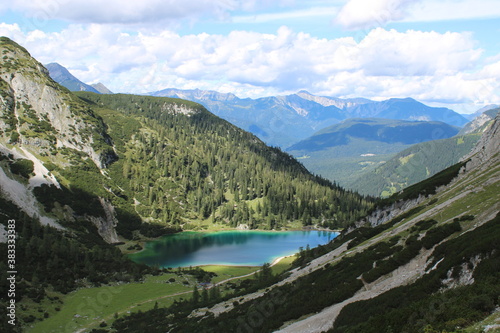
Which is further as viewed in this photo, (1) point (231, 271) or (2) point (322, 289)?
→ (1) point (231, 271)

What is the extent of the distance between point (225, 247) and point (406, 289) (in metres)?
131

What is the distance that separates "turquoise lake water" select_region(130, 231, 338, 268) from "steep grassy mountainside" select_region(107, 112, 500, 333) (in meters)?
71.3

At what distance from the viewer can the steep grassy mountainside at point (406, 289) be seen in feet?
62.2

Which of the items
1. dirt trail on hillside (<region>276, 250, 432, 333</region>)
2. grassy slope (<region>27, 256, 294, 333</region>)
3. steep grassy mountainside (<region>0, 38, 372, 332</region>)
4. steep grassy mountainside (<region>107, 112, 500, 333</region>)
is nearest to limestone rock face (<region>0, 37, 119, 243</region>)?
steep grassy mountainside (<region>0, 38, 372, 332</region>)

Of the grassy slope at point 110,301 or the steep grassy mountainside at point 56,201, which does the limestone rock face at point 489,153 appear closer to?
the grassy slope at point 110,301

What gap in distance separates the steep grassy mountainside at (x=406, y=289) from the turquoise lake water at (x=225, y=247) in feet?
234

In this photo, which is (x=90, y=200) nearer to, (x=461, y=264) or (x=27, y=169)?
(x=27, y=169)

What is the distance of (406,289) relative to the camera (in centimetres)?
2664

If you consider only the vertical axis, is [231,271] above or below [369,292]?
below

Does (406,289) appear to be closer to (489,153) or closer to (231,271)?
(489,153)

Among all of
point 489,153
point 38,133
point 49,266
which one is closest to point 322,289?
point 489,153

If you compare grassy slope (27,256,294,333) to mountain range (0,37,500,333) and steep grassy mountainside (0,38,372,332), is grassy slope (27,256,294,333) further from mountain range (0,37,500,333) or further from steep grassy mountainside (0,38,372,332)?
steep grassy mountainside (0,38,372,332)

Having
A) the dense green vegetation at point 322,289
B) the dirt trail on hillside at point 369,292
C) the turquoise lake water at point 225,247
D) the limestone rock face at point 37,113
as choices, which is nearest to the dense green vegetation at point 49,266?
the turquoise lake water at point 225,247

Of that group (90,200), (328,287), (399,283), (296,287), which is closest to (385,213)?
(296,287)
